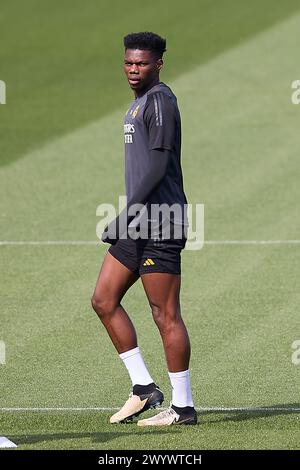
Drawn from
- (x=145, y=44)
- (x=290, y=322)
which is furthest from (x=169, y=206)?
(x=290, y=322)

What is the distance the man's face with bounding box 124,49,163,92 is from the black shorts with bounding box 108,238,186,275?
1.06 meters

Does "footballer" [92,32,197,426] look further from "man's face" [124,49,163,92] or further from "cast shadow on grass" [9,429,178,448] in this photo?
"cast shadow on grass" [9,429,178,448]

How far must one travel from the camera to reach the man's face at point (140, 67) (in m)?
8.89

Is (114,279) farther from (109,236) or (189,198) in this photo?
(189,198)

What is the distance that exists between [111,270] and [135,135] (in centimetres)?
94

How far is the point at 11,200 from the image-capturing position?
1805cm

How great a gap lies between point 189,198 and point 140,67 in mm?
9080

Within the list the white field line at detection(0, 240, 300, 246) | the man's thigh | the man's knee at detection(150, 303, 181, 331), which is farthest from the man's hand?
the white field line at detection(0, 240, 300, 246)

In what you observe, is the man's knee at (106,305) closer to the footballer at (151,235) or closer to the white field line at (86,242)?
the footballer at (151,235)

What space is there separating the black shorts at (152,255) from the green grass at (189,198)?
1073 mm

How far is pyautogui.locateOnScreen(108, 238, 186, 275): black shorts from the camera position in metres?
8.90

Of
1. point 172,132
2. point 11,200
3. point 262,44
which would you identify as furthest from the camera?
point 262,44

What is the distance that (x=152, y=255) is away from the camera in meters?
8.90
